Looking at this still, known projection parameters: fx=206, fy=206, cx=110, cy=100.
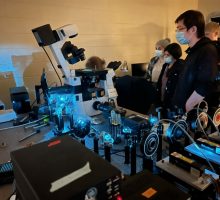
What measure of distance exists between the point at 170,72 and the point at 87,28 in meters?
1.48

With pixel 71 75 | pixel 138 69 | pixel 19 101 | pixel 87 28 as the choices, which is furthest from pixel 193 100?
pixel 138 69

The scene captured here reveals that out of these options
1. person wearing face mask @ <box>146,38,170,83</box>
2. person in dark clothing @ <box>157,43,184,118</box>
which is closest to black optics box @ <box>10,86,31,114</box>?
person in dark clothing @ <box>157,43,184,118</box>

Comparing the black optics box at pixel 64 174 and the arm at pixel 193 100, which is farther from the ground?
the arm at pixel 193 100

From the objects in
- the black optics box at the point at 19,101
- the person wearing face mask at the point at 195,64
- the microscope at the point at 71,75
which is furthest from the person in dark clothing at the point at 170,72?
the black optics box at the point at 19,101

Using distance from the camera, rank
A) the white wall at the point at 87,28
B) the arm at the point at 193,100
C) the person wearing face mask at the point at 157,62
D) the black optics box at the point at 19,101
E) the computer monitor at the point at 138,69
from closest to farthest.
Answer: the arm at the point at 193,100, the black optics box at the point at 19,101, the white wall at the point at 87,28, the person wearing face mask at the point at 157,62, the computer monitor at the point at 138,69

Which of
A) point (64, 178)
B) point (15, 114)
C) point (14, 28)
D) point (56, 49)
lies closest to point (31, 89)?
point (14, 28)

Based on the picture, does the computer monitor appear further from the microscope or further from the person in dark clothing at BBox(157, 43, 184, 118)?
the microscope

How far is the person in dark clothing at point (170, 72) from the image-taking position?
2.12m

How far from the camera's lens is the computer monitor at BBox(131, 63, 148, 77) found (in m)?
3.54

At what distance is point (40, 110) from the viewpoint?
70.4 inches

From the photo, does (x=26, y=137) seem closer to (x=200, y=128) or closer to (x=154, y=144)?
(x=154, y=144)

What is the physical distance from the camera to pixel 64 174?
557mm

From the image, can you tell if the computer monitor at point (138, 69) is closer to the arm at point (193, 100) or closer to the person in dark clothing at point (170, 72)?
the person in dark clothing at point (170, 72)

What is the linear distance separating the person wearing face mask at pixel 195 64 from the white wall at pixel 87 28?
1.90 meters
